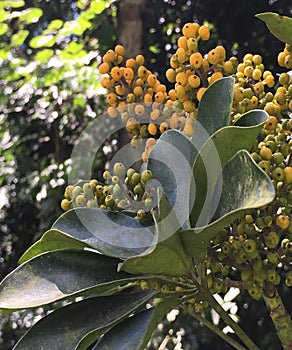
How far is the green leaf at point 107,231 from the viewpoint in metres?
0.48

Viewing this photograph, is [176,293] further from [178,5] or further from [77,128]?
[178,5]

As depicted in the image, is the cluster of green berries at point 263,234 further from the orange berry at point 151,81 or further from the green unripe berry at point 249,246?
the orange berry at point 151,81

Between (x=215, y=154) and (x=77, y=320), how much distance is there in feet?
0.60

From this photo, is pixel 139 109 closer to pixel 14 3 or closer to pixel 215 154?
pixel 215 154

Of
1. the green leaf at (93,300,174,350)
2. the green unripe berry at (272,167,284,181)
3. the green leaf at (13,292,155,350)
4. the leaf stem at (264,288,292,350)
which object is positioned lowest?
the leaf stem at (264,288,292,350)

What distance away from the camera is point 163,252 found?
1.43 ft

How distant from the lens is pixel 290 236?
52 cm

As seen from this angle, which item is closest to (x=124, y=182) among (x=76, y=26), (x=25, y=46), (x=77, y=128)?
(x=76, y=26)

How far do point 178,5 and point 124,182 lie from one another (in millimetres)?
1617

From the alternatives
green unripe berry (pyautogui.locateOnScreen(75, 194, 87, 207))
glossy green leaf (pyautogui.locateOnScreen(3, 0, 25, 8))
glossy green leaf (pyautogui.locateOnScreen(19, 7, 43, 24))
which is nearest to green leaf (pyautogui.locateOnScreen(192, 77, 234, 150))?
green unripe berry (pyautogui.locateOnScreen(75, 194, 87, 207))

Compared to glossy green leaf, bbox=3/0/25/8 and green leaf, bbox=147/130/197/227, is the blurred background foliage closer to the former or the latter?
glossy green leaf, bbox=3/0/25/8

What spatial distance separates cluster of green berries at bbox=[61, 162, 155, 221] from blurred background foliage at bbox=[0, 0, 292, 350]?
3.52 ft

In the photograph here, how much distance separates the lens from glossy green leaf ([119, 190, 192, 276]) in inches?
16.7

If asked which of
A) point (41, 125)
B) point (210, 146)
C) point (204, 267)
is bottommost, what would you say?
point (41, 125)
